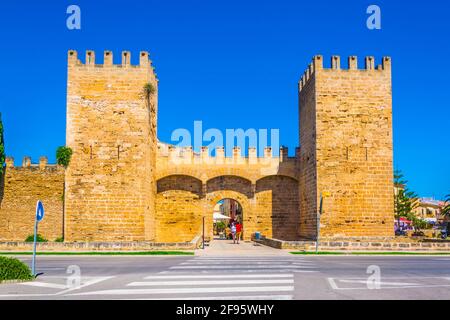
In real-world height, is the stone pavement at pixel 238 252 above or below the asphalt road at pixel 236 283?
below

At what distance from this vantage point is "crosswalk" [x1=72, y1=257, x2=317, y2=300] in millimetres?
8586

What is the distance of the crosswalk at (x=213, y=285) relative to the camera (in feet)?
28.2

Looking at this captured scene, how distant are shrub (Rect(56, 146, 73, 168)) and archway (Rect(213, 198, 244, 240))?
369 inches

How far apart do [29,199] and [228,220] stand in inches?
1873

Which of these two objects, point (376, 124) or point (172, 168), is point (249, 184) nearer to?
point (172, 168)

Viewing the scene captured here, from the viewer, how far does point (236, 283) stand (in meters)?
10.2

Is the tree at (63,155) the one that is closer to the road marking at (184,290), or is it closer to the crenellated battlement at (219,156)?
the crenellated battlement at (219,156)

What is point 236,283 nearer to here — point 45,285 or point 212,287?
point 212,287

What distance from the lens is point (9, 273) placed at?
34.7 feet

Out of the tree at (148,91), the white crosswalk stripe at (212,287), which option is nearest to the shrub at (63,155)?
the tree at (148,91)

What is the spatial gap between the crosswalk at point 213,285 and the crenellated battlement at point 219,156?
60.4ft

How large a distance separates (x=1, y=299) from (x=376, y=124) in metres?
23.1

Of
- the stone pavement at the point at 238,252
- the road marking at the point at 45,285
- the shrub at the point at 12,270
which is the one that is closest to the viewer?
the road marking at the point at 45,285

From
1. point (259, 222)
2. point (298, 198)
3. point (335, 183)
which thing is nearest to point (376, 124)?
point (335, 183)
